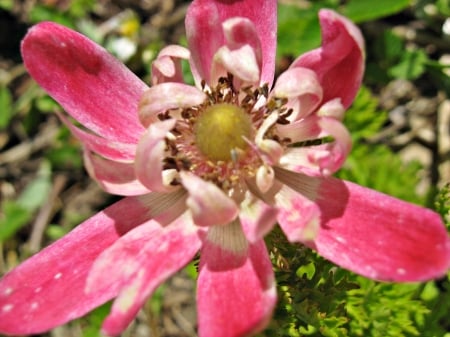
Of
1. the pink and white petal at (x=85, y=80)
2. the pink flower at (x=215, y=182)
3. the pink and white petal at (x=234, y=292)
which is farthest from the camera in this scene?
the pink and white petal at (x=85, y=80)

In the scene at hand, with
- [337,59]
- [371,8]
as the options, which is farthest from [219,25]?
[371,8]

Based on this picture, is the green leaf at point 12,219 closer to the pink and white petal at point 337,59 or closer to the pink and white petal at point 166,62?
the pink and white petal at point 166,62

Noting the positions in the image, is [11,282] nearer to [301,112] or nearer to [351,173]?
[301,112]

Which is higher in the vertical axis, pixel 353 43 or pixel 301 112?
pixel 353 43

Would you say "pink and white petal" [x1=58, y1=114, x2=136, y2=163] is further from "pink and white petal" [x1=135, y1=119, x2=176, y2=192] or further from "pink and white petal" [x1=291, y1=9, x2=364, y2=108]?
"pink and white petal" [x1=291, y1=9, x2=364, y2=108]

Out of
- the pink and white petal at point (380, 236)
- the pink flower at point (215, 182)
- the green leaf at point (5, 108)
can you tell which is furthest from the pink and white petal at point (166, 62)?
the green leaf at point (5, 108)

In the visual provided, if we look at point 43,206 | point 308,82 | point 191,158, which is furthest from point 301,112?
point 43,206
